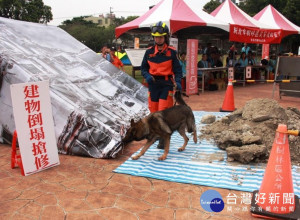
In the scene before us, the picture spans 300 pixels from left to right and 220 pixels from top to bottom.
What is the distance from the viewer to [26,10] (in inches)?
1475

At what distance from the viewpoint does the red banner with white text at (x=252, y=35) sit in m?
11.6

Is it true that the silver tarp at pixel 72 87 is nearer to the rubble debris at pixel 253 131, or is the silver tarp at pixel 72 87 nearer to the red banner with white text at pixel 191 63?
the rubble debris at pixel 253 131

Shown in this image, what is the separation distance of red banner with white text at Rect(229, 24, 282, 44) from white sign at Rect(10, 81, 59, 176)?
941 centimetres

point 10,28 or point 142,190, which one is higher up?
point 10,28

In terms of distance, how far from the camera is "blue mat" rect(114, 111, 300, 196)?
360cm

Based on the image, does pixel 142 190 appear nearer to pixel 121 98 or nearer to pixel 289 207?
pixel 289 207

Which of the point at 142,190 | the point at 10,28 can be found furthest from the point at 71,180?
the point at 10,28

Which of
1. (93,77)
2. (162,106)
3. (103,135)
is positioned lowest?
(103,135)

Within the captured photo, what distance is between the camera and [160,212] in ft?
9.71

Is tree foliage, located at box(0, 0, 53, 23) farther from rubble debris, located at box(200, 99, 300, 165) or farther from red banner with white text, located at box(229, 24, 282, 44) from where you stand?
rubble debris, located at box(200, 99, 300, 165)

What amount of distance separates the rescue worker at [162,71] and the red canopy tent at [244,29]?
25.2 feet

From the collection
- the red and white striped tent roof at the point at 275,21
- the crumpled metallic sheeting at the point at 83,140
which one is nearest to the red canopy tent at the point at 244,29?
the red and white striped tent roof at the point at 275,21

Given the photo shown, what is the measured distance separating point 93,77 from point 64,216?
13.3 ft

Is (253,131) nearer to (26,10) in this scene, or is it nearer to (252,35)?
(252,35)
